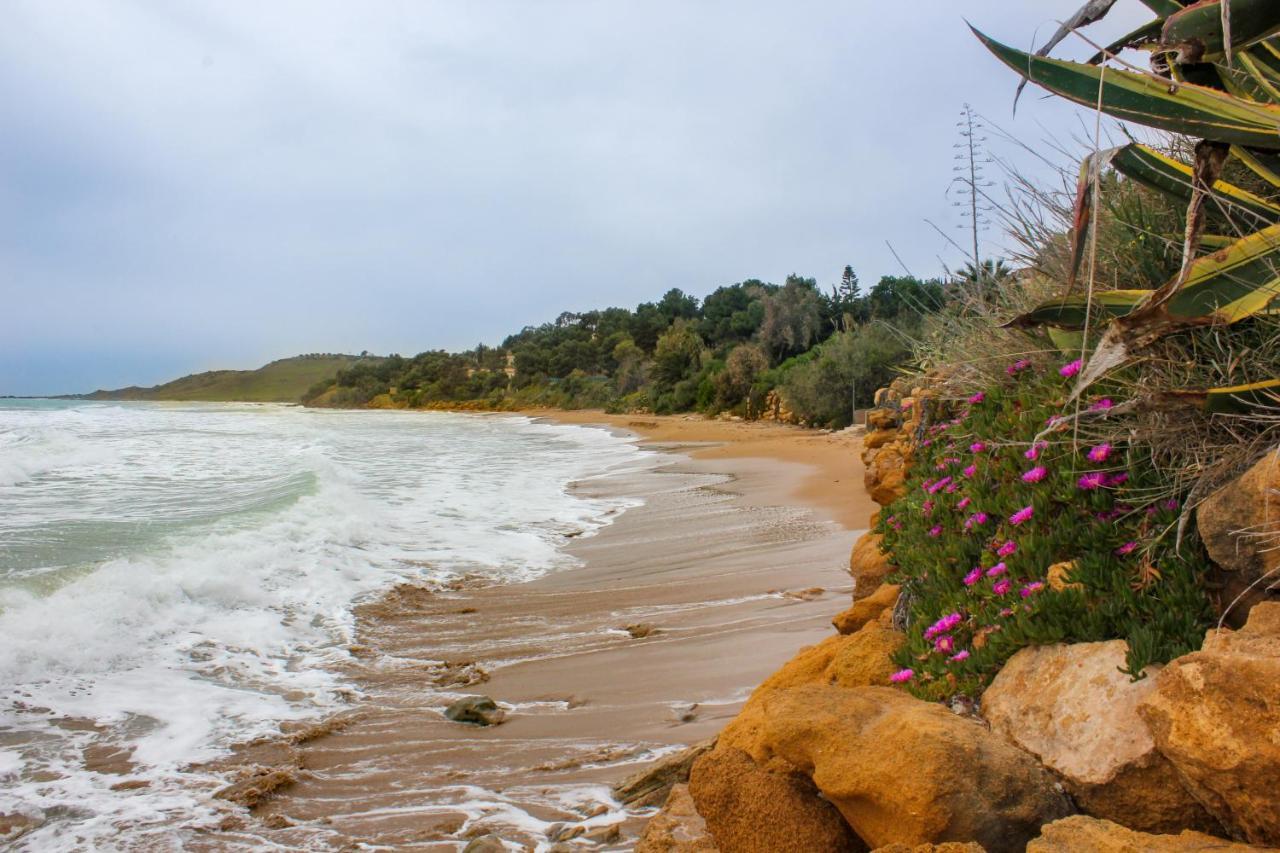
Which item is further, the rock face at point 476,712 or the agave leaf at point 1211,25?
the rock face at point 476,712

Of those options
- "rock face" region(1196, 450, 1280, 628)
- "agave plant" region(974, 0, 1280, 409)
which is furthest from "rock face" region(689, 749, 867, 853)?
"agave plant" region(974, 0, 1280, 409)

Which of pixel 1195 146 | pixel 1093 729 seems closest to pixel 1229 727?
pixel 1093 729

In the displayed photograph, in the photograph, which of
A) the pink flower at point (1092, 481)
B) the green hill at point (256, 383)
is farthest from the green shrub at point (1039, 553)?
the green hill at point (256, 383)

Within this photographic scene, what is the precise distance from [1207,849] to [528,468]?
17.2 meters

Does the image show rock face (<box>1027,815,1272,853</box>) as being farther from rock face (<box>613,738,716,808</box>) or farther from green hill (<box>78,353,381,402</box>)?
green hill (<box>78,353,381,402</box>)

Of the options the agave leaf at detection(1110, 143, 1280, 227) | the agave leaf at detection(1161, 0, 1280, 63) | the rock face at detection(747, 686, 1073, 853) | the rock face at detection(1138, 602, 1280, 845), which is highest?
the agave leaf at detection(1161, 0, 1280, 63)

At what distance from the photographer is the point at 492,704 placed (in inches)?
177

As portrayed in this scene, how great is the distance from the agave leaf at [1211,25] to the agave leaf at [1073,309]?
832 mm

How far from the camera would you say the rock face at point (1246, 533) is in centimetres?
228

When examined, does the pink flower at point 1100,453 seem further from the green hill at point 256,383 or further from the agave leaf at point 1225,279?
the green hill at point 256,383

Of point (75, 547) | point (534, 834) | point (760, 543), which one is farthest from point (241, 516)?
point (534, 834)

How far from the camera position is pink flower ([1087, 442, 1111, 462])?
307 cm

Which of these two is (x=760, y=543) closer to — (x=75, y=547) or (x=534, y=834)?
(x=534, y=834)

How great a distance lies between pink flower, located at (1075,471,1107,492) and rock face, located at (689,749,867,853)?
5.03 ft
